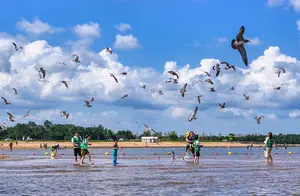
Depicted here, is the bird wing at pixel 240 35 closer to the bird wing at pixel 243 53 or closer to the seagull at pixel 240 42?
the seagull at pixel 240 42

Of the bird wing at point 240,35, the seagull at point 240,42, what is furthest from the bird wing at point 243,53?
the bird wing at point 240,35

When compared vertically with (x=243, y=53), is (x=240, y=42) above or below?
above

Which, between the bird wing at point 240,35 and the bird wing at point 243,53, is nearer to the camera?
the bird wing at point 243,53

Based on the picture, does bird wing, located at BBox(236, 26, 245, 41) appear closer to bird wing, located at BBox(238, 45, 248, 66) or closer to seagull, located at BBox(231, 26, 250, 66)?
seagull, located at BBox(231, 26, 250, 66)

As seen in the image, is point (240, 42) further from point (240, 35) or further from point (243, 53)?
point (243, 53)

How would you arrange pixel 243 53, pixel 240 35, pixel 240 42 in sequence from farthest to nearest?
pixel 240 42 < pixel 240 35 < pixel 243 53

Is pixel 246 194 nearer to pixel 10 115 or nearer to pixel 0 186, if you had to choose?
pixel 0 186

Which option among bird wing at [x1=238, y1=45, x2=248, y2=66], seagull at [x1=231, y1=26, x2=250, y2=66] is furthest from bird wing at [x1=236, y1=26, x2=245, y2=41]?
bird wing at [x1=238, y1=45, x2=248, y2=66]

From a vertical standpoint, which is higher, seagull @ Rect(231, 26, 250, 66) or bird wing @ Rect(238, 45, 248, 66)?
seagull @ Rect(231, 26, 250, 66)

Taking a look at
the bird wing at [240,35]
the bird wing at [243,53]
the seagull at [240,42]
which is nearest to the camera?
the bird wing at [243,53]

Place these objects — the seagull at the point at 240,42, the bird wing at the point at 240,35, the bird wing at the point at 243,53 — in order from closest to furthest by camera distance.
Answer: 1. the bird wing at the point at 243,53
2. the seagull at the point at 240,42
3. the bird wing at the point at 240,35

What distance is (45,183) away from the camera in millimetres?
20672

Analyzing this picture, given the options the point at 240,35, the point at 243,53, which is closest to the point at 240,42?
the point at 240,35

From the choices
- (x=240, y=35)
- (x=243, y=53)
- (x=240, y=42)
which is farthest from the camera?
(x=240, y=42)
